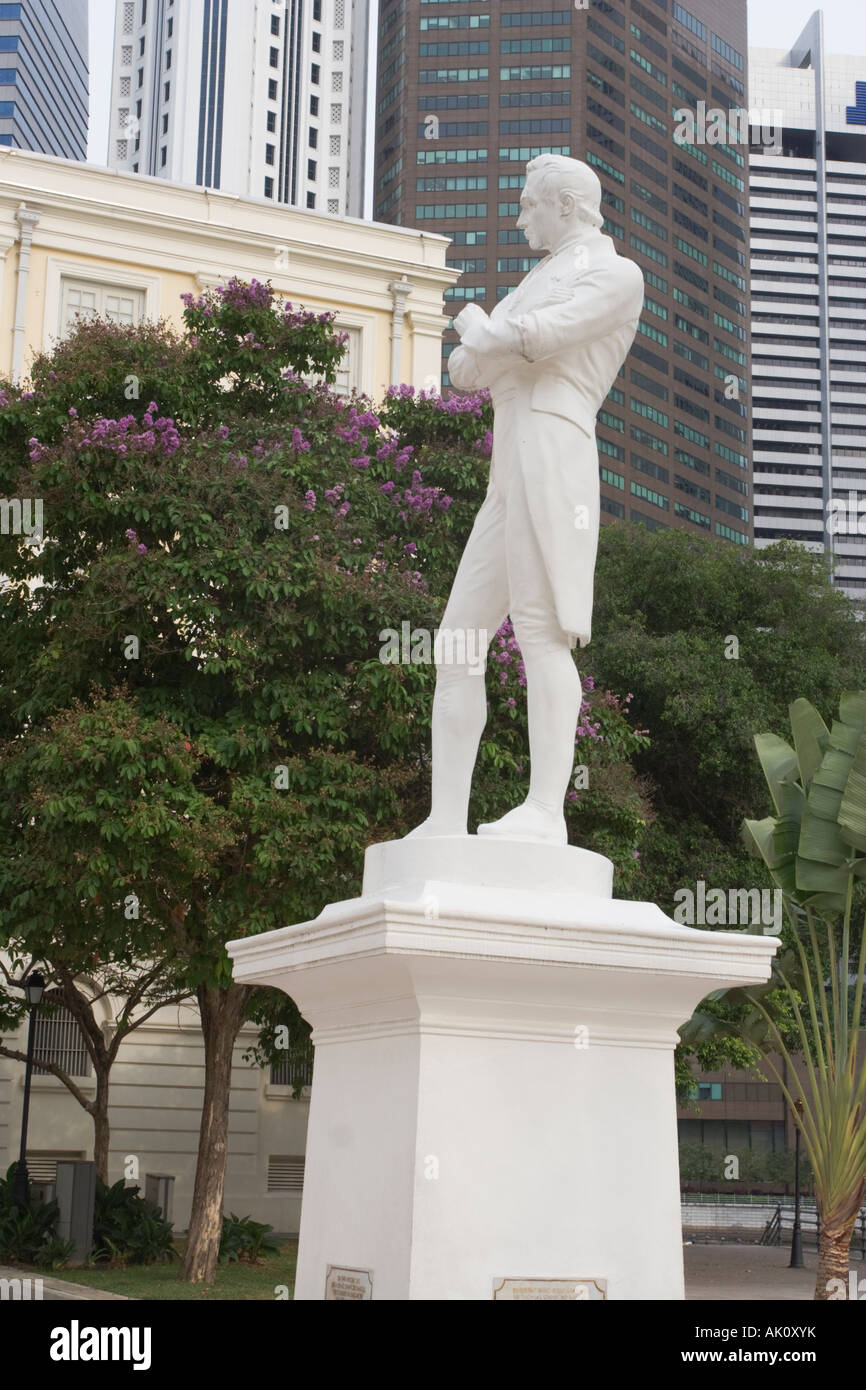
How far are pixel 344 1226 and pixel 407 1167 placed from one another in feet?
1.86

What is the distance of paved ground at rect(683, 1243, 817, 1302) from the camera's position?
21.0 metres

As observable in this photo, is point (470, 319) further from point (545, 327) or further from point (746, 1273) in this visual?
point (746, 1273)

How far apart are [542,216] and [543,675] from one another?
Answer: 6.02 feet

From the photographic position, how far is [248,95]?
10188 centimetres

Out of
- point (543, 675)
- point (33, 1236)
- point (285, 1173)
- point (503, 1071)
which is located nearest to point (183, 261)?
point (285, 1173)

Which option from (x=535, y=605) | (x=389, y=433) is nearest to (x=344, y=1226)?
(x=535, y=605)

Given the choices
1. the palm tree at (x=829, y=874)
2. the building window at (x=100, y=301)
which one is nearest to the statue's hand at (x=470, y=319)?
the palm tree at (x=829, y=874)

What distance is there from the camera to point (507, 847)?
18.5 feet

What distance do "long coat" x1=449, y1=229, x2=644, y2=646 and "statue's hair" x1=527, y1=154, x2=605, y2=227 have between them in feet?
0.35

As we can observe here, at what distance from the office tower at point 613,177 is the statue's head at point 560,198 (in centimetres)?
9838

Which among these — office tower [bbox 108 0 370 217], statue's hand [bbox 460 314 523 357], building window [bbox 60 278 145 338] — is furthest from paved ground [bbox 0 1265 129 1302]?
office tower [bbox 108 0 370 217]

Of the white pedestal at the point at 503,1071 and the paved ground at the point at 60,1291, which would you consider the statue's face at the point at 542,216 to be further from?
the paved ground at the point at 60,1291

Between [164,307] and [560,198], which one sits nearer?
[560,198]

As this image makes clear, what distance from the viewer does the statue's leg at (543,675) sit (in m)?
5.93
